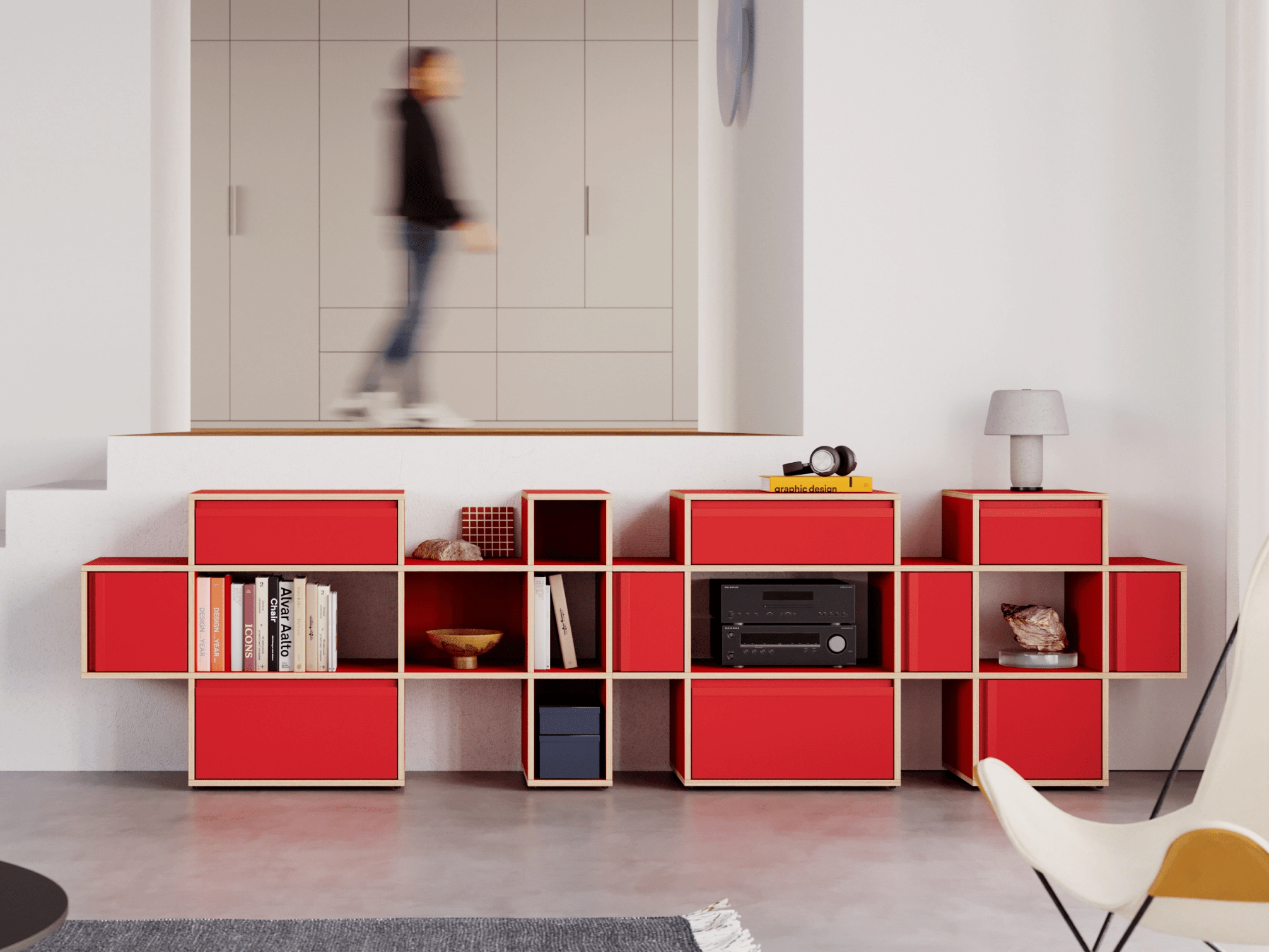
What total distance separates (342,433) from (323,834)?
4.83ft

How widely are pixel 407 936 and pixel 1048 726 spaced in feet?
7.72

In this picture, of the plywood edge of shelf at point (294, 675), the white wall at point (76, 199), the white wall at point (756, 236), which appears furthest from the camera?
the white wall at point (76, 199)

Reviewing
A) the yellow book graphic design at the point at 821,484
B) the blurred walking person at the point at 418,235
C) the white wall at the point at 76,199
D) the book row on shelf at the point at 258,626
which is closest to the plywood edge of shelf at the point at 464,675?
the book row on shelf at the point at 258,626

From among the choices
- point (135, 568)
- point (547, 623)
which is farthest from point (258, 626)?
point (547, 623)

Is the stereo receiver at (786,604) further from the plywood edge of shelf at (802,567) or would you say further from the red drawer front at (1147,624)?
the red drawer front at (1147,624)

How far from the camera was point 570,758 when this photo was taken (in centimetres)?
412

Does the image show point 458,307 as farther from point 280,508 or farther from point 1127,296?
point 1127,296

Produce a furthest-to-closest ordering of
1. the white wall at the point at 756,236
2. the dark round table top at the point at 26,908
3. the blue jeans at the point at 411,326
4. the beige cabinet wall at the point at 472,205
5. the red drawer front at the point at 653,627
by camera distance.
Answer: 1. the blue jeans at the point at 411,326
2. the beige cabinet wall at the point at 472,205
3. the white wall at the point at 756,236
4. the red drawer front at the point at 653,627
5. the dark round table top at the point at 26,908

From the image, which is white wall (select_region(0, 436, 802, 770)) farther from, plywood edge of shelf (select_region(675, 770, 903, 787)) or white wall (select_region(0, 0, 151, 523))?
white wall (select_region(0, 0, 151, 523))

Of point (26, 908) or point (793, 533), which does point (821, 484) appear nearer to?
point (793, 533)

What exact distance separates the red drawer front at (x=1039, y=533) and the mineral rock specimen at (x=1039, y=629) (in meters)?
0.20

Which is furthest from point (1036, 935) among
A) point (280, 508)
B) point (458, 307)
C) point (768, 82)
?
point (458, 307)

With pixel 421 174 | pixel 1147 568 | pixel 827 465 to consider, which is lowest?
pixel 1147 568

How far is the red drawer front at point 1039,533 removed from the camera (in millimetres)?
4133
